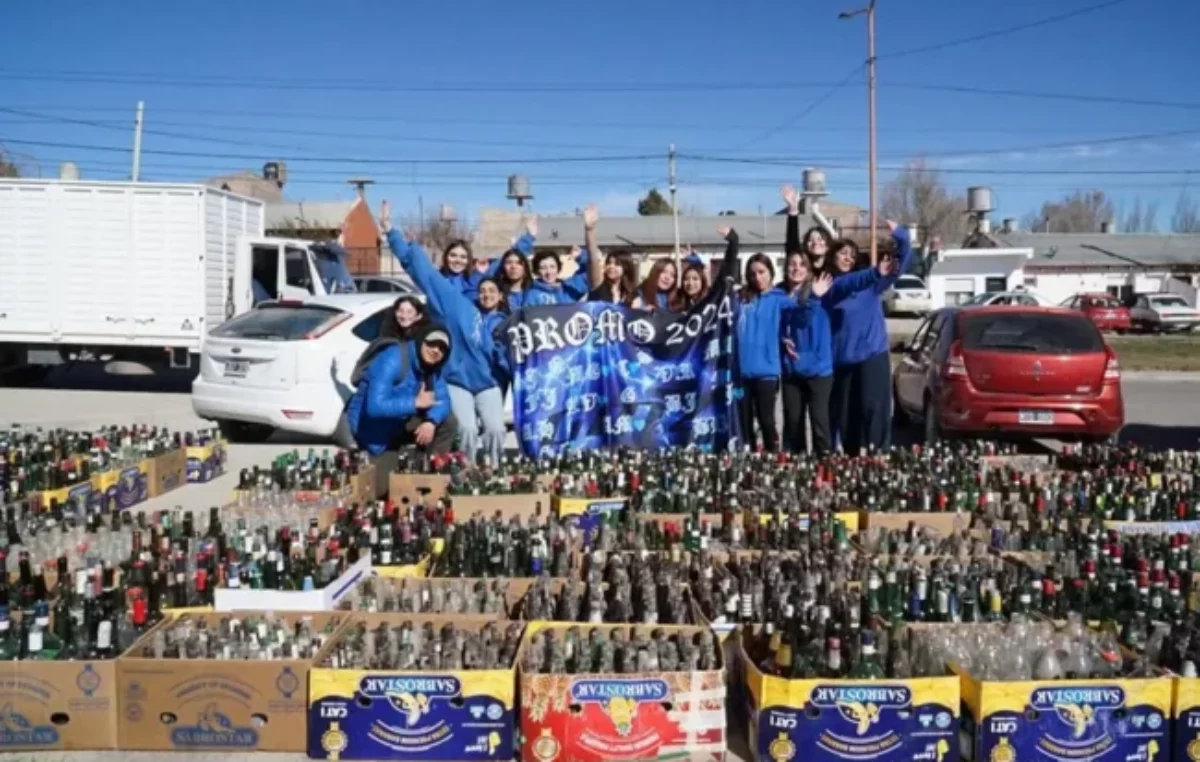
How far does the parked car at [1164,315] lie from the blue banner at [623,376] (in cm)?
3352

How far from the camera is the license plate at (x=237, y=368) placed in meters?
10.4

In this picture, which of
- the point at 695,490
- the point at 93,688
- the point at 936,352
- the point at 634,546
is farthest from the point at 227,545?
the point at 936,352

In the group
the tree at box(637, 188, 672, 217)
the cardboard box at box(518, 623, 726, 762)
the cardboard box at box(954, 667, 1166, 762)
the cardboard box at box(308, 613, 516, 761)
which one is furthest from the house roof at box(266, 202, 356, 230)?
the cardboard box at box(954, 667, 1166, 762)

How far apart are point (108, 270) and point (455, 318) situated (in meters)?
10.5

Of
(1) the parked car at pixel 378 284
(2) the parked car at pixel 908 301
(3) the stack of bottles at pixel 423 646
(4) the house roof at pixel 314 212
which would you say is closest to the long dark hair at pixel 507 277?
(3) the stack of bottles at pixel 423 646

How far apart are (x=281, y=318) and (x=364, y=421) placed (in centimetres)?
387

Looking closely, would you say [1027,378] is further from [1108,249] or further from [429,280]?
[1108,249]

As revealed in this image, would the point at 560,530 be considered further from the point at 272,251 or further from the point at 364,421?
the point at 272,251

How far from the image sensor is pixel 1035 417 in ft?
31.6

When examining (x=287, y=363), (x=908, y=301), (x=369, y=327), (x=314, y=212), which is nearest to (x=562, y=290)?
(x=369, y=327)

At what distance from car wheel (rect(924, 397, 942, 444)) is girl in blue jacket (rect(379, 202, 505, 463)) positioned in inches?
188

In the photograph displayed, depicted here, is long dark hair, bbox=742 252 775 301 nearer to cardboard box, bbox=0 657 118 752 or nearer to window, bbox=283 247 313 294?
cardboard box, bbox=0 657 118 752

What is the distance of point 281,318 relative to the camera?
420 inches

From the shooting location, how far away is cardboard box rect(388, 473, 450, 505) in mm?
6785
